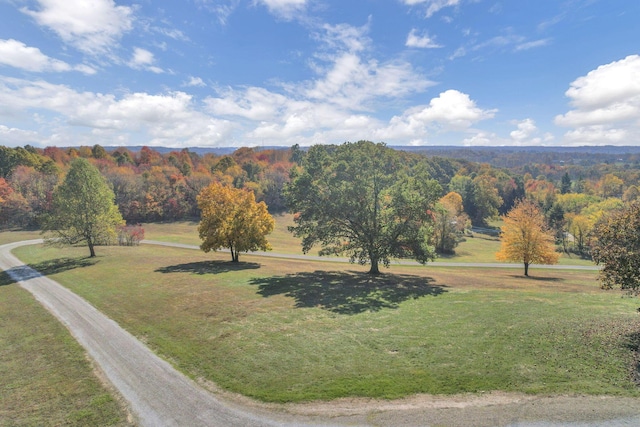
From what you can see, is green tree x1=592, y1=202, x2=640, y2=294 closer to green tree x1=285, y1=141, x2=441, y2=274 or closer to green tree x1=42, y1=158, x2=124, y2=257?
green tree x1=285, y1=141, x2=441, y2=274

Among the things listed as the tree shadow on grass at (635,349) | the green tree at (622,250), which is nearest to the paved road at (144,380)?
the tree shadow on grass at (635,349)

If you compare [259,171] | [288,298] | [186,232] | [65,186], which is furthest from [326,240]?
[259,171]

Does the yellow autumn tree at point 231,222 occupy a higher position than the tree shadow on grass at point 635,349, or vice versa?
the yellow autumn tree at point 231,222

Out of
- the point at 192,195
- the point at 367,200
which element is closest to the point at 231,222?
the point at 367,200

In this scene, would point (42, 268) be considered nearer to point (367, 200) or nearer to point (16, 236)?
point (16, 236)

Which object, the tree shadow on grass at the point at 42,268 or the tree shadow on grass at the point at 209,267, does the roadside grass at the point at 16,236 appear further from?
the tree shadow on grass at the point at 209,267

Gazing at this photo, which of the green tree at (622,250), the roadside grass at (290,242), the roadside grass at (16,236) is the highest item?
the green tree at (622,250)

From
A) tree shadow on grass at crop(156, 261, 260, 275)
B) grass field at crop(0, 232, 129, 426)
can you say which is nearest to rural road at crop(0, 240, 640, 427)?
grass field at crop(0, 232, 129, 426)

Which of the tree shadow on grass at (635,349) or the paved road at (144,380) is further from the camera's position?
the tree shadow on grass at (635,349)
